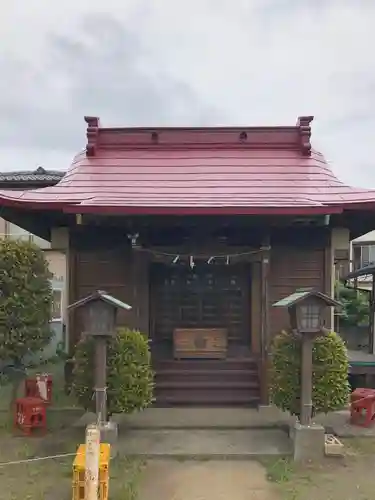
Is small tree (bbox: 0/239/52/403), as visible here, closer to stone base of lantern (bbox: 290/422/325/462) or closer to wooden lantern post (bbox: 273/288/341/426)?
wooden lantern post (bbox: 273/288/341/426)

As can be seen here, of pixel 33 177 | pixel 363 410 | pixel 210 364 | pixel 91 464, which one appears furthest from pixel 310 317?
pixel 33 177

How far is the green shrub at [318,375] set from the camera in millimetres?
6281

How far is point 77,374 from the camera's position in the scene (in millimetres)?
6410

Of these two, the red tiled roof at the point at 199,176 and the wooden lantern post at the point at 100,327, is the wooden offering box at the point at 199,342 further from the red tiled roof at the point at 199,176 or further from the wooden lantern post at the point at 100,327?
the wooden lantern post at the point at 100,327

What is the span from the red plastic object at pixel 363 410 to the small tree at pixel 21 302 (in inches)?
196

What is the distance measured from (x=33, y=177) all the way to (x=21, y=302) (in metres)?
8.47

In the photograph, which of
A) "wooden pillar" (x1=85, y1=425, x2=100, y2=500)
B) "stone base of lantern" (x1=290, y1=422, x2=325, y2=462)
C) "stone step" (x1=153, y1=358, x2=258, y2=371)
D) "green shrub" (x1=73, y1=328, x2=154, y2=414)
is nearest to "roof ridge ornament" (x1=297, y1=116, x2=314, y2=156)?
"stone step" (x1=153, y1=358, x2=258, y2=371)

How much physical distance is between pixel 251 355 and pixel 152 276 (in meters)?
2.11

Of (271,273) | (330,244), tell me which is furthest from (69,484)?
(330,244)

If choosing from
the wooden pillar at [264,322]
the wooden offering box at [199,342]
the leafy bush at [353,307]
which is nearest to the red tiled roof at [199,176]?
the wooden pillar at [264,322]

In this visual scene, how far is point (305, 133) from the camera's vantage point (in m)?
9.80

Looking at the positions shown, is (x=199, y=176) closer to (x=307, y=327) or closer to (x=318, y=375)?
(x=307, y=327)

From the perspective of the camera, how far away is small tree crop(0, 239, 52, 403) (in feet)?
27.0

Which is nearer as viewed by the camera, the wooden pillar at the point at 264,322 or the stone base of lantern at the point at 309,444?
the stone base of lantern at the point at 309,444
